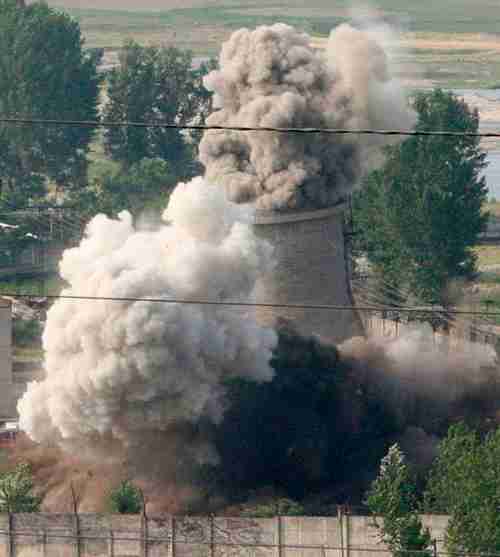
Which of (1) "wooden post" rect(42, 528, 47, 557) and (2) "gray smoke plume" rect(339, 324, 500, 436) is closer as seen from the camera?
(1) "wooden post" rect(42, 528, 47, 557)

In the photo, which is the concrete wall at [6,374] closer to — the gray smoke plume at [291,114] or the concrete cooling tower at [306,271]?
the gray smoke plume at [291,114]

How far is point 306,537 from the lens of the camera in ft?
174

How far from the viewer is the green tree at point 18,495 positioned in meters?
57.2

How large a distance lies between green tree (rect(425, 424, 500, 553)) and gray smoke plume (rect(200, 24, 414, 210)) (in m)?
16.5

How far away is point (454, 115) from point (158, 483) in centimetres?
4310

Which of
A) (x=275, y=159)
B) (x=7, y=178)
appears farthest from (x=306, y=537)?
(x=7, y=178)

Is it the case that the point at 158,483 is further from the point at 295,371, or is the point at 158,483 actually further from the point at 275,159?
the point at 275,159

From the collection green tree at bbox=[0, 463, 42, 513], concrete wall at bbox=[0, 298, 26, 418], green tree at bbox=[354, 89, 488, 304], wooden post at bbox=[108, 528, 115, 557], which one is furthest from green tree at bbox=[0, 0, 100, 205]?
wooden post at bbox=[108, 528, 115, 557]

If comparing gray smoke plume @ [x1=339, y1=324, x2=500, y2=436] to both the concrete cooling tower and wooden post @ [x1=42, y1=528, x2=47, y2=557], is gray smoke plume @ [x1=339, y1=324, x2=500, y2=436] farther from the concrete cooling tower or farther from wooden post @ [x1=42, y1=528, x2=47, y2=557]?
wooden post @ [x1=42, y1=528, x2=47, y2=557]

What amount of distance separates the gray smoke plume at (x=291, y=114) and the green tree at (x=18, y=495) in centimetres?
1357

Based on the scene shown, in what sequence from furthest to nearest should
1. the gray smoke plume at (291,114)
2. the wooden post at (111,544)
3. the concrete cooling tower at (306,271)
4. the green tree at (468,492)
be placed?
1. the gray smoke plume at (291,114)
2. the concrete cooling tower at (306,271)
3. the wooden post at (111,544)
4. the green tree at (468,492)

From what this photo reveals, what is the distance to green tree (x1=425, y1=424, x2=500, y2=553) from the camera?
49.1 m

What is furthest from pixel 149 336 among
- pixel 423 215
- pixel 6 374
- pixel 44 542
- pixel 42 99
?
pixel 42 99

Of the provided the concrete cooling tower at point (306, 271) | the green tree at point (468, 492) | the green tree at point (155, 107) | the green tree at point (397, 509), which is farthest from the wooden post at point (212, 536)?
the green tree at point (155, 107)
